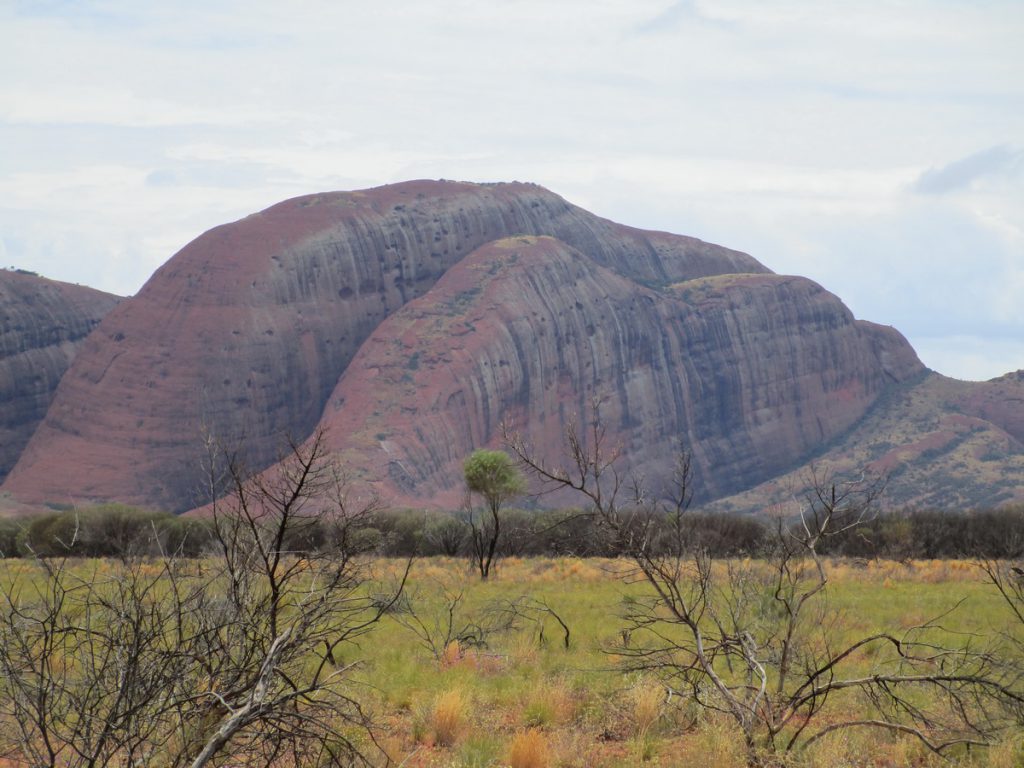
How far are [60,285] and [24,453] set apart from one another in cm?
2565

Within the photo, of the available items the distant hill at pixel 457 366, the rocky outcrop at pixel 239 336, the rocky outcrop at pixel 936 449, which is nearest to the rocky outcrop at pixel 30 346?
the rocky outcrop at pixel 239 336

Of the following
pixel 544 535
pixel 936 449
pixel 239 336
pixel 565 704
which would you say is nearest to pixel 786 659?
pixel 565 704

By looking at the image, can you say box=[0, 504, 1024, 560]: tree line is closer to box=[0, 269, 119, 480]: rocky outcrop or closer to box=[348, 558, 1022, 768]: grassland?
box=[348, 558, 1022, 768]: grassland

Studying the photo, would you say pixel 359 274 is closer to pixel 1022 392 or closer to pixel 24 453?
pixel 24 453

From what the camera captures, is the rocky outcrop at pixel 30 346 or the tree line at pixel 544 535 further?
the rocky outcrop at pixel 30 346

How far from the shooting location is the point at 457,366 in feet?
324

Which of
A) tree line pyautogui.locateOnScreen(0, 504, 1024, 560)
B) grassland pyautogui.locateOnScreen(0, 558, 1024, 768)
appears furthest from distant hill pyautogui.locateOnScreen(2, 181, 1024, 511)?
grassland pyautogui.locateOnScreen(0, 558, 1024, 768)

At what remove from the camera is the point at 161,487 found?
92250 mm

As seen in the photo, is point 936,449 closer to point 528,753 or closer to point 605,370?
point 605,370

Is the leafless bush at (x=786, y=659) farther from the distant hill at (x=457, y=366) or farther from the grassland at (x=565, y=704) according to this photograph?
the distant hill at (x=457, y=366)

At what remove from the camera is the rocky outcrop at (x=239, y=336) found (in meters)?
92.9

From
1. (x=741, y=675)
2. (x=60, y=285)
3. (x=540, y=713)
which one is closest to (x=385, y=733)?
(x=540, y=713)

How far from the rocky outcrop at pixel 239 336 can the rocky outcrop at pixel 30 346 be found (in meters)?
6.04

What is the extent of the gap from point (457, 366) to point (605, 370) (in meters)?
17.5
